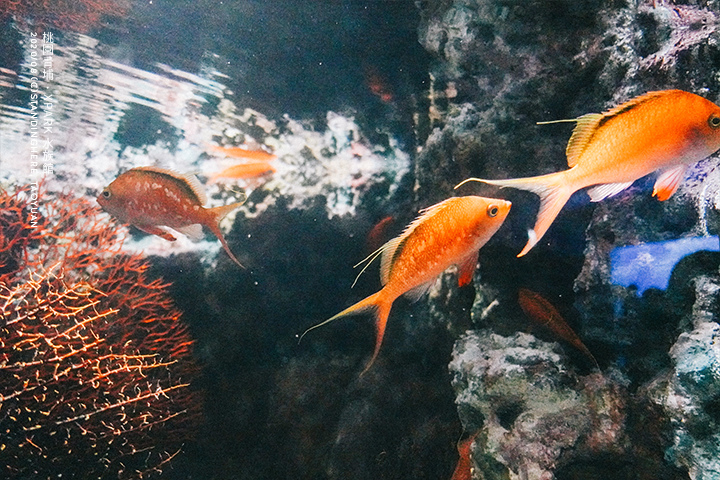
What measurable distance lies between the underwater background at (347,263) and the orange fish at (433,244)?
84cm

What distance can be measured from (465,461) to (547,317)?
1110mm

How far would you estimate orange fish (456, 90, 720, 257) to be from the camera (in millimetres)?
1294

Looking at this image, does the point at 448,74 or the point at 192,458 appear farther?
the point at 192,458

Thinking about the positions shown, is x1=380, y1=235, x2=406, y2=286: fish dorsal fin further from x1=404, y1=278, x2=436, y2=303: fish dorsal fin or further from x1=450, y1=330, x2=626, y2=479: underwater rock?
x1=450, y1=330, x2=626, y2=479: underwater rock

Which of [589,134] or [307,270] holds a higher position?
[589,134]

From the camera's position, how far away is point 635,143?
134cm

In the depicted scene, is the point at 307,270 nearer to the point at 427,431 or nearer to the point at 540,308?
the point at 427,431

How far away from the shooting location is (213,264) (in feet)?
12.3

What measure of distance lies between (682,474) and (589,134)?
1532 mm

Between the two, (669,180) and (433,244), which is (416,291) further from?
(669,180)

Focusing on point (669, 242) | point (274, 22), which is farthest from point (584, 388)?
A: point (274, 22)

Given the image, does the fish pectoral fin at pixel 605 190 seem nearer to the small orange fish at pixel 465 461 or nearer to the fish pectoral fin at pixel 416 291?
the fish pectoral fin at pixel 416 291

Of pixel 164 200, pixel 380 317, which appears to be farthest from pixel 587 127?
pixel 164 200

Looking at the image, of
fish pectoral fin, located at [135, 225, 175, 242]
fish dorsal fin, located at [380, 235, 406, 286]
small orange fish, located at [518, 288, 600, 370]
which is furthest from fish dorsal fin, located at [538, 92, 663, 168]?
fish pectoral fin, located at [135, 225, 175, 242]
